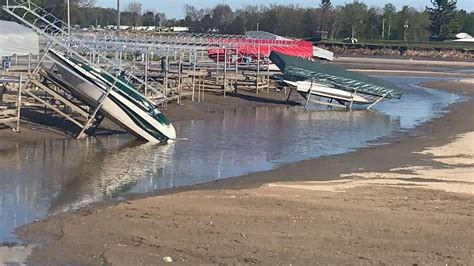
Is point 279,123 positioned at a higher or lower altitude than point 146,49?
lower

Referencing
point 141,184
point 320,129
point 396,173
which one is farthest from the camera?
point 320,129

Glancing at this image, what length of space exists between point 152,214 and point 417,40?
174758mm

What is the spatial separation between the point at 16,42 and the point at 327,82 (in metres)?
16.4

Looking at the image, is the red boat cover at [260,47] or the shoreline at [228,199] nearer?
the shoreline at [228,199]

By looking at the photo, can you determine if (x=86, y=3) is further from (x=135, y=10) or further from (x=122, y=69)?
(x=122, y=69)

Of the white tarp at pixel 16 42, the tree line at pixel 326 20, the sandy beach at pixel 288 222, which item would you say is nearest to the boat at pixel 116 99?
the sandy beach at pixel 288 222

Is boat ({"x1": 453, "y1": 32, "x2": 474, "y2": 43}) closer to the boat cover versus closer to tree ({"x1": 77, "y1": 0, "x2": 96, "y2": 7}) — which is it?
tree ({"x1": 77, "y1": 0, "x2": 96, "y2": 7})

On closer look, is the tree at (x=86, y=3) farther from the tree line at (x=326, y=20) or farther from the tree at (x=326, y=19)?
the tree at (x=326, y=19)

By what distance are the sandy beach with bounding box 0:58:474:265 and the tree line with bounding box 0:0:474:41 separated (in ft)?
447

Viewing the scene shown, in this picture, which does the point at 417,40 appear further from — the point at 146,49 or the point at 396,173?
the point at 396,173

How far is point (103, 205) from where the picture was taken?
16250 millimetres

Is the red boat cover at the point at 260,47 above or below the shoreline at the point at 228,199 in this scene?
above

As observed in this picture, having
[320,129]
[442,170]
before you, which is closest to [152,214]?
[442,170]

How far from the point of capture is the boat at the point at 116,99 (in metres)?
25.7
